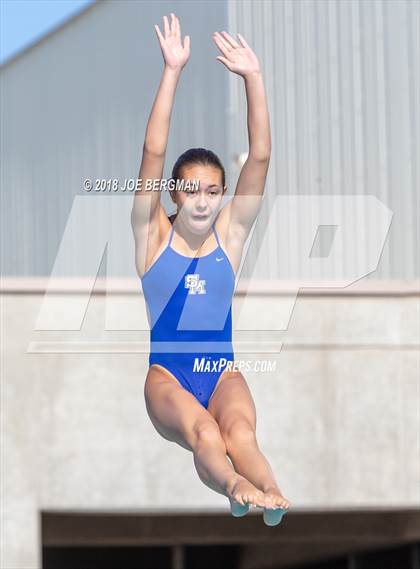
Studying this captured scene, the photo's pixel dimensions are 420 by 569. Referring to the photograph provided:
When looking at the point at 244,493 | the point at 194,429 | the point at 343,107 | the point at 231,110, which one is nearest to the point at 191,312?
the point at 194,429

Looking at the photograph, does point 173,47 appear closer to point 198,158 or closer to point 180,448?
point 198,158

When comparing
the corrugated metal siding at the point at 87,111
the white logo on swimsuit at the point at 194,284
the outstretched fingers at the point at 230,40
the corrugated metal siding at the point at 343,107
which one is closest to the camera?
the outstretched fingers at the point at 230,40

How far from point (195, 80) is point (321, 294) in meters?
3.10

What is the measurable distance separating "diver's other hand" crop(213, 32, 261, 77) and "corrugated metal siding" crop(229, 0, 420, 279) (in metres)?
9.94

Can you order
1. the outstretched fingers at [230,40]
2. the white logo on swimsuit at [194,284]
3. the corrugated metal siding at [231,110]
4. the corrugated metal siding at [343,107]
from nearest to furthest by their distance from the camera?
the outstretched fingers at [230,40]
the white logo on swimsuit at [194,284]
the corrugated metal siding at [231,110]
the corrugated metal siding at [343,107]

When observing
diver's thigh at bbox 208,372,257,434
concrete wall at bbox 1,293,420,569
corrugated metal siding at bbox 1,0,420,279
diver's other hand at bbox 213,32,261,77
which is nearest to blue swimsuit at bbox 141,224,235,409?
diver's thigh at bbox 208,372,257,434

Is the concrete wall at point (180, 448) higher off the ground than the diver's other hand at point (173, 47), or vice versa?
the diver's other hand at point (173, 47)

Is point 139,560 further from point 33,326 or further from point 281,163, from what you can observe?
point 281,163

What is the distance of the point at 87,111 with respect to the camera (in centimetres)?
1919

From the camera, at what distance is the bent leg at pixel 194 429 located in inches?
338

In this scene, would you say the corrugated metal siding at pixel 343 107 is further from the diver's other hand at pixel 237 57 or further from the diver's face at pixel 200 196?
the diver's other hand at pixel 237 57

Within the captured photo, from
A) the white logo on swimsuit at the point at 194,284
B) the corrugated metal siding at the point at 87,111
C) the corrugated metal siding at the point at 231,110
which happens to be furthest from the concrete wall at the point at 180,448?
the white logo on swimsuit at the point at 194,284

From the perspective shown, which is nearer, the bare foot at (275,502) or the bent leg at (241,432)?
the bare foot at (275,502)

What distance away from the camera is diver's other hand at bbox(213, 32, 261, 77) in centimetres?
939
